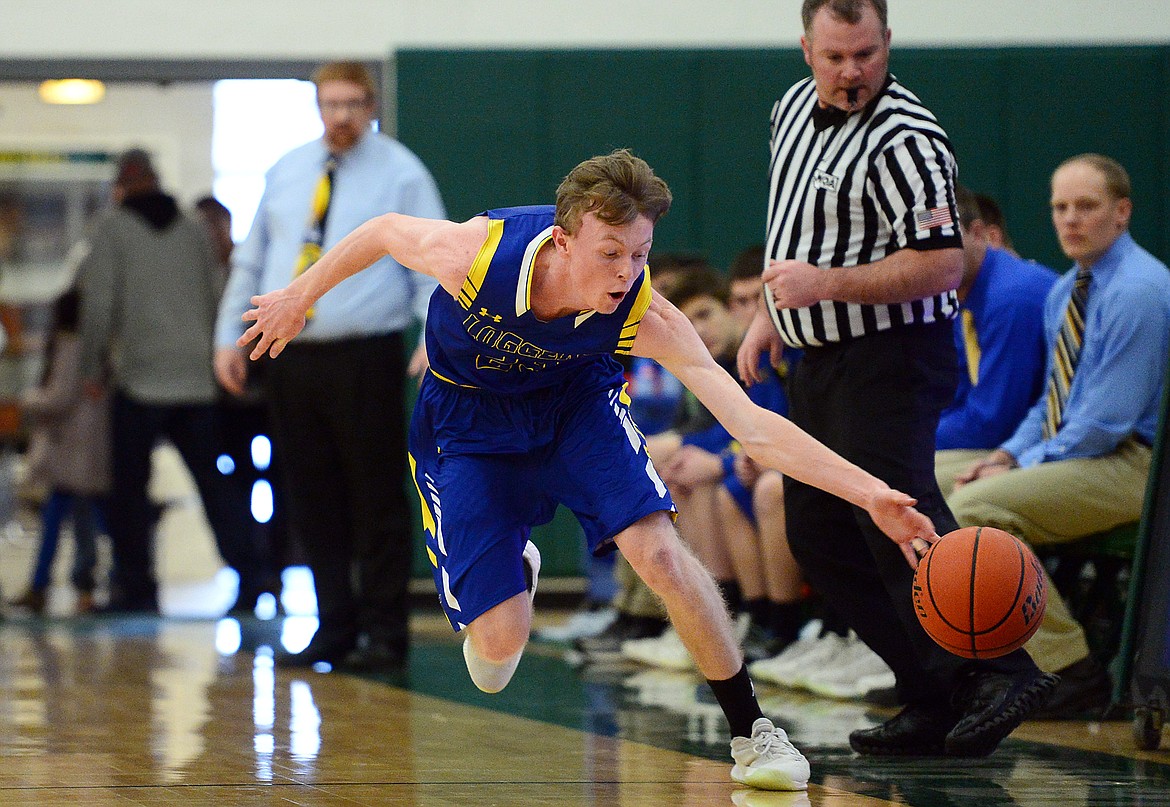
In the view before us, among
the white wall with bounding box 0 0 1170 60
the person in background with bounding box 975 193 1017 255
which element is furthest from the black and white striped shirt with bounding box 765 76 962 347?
the white wall with bounding box 0 0 1170 60

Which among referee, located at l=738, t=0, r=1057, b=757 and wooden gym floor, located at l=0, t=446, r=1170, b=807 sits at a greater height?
referee, located at l=738, t=0, r=1057, b=757

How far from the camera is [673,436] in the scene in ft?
18.4

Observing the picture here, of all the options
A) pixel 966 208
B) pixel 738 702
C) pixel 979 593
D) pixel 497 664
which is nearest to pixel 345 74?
pixel 966 208

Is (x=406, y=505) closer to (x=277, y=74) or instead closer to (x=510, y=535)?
(x=510, y=535)

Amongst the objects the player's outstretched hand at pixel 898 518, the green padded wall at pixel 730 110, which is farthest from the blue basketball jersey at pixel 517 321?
the green padded wall at pixel 730 110

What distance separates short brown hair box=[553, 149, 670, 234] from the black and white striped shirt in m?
0.72

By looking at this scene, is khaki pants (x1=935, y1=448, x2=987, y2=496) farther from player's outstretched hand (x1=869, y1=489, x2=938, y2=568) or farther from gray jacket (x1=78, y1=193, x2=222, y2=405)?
gray jacket (x1=78, y1=193, x2=222, y2=405)

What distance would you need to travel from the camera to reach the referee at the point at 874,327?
3416 mm

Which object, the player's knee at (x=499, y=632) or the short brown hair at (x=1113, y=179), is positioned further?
the short brown hair at (x=1113, y=179)

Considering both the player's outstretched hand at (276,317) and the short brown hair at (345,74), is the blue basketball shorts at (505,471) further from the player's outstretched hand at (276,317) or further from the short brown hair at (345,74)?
the short brown hair at (345,74)

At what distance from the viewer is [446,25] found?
305 inches

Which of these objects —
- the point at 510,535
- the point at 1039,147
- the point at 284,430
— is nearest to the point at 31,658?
the point at 284,430

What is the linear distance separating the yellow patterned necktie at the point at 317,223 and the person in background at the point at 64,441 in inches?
102

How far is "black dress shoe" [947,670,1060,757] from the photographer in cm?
318
